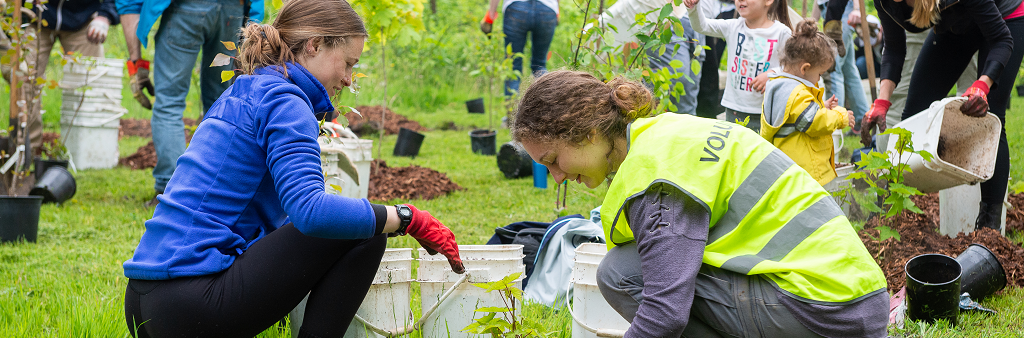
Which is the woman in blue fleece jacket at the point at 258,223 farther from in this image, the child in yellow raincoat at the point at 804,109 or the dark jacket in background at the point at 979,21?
the dark jacket in background at the point at 979,21

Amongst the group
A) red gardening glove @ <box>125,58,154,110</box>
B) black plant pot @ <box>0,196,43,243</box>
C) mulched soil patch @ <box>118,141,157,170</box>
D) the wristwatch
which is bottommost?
mulched soil patch @ <box>118,141,157,170</box>

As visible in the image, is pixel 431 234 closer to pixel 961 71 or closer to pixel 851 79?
pixel 961 71

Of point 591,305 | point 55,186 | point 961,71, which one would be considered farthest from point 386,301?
point 55,186

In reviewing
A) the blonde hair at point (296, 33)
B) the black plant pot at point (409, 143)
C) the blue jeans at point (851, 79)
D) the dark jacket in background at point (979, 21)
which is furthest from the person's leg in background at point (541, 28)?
the blonde hair at point (296, 33)

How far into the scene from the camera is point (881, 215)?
2818 millimetres

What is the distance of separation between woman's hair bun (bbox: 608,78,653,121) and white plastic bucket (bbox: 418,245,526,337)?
62 centimetres

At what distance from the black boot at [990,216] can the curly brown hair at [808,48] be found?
93cm

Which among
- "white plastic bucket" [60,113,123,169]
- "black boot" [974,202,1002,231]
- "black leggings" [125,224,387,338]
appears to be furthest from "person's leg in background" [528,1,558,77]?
"black leggings" [125,224,387,338]

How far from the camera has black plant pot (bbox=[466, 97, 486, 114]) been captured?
31.3ft

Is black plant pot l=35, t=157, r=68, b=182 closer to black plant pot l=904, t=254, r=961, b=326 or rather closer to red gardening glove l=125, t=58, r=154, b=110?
red gardening glove l=125, t=58, r=154, b=110

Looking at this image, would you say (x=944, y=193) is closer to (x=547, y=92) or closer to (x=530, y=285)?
(x=530, y=285)

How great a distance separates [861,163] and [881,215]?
0.95 feet

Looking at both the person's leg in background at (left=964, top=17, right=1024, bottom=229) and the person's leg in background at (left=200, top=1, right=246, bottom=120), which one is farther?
the person's leg in background at (left=200, top=1, right=246, bottom=120)

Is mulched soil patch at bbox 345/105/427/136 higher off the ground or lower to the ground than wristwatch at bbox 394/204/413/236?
lower
